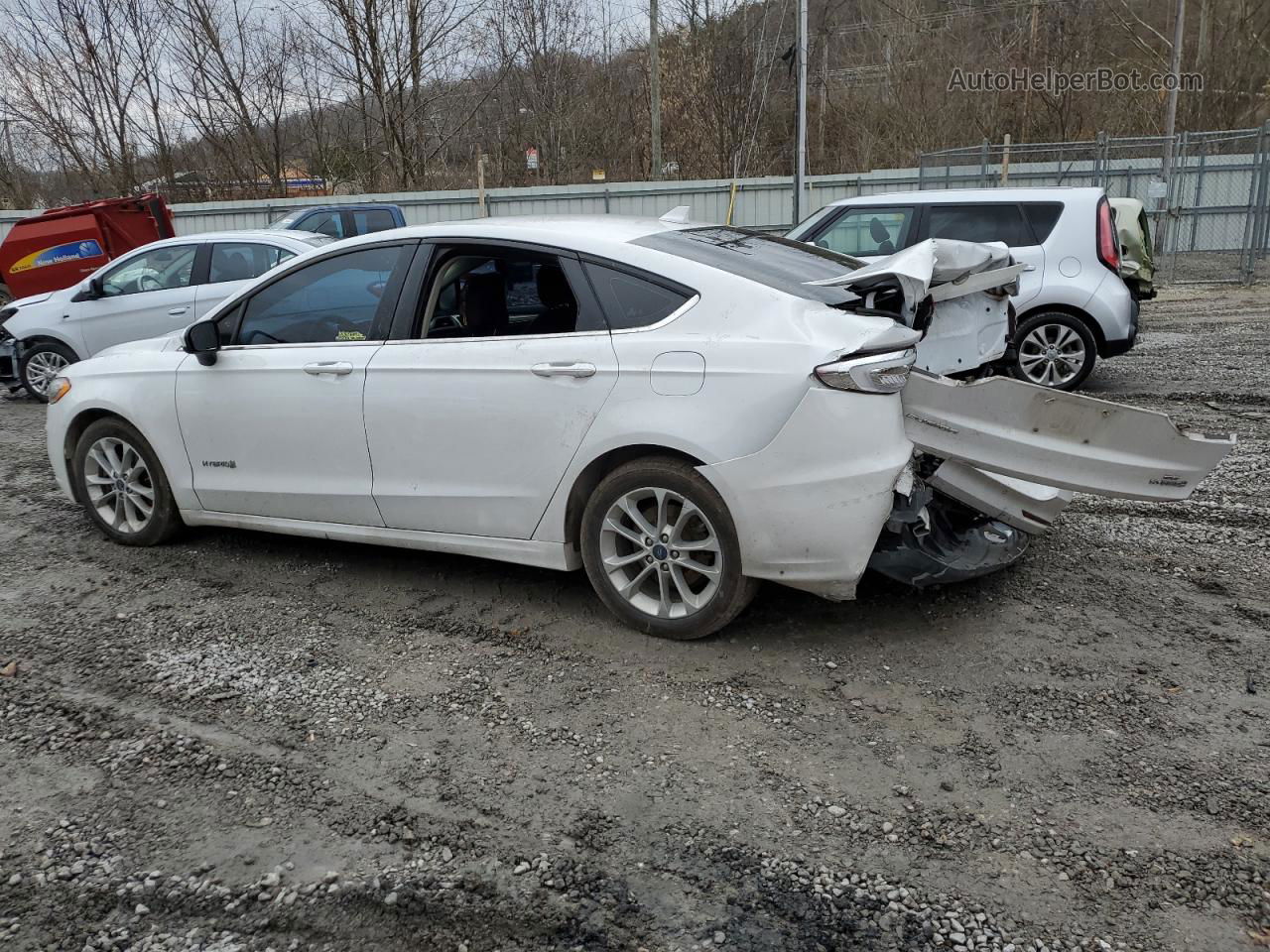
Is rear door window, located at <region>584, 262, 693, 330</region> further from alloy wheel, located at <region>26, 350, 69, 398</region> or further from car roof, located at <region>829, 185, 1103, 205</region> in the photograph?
alloy wheel, located at <region>26, 350, 69, 398</region>

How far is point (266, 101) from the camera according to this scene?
2881 centimetres

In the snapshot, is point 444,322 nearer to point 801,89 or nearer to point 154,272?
point 154,272

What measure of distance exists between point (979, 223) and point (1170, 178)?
563 inches

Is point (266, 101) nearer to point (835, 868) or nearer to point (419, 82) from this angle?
point (419, 82)

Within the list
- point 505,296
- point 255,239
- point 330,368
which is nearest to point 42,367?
point 255,239

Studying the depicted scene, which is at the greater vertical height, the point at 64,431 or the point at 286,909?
the point at 64,431

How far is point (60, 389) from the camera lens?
18.4 feet

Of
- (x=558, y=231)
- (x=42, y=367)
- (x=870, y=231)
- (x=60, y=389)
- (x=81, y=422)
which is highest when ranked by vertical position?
(x=558, y=231)

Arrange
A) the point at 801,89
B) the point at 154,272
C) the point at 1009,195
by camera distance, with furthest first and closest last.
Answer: the point at 801,89 → the point at 154,272 → the point at 1009,195

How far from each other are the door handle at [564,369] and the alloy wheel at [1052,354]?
5.87 meters

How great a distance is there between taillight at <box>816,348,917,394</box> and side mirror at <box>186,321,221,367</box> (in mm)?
3057

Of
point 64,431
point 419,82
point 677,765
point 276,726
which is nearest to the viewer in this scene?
point 677,765

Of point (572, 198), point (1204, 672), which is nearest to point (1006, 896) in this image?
point (1204, 672)

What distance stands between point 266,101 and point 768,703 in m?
29.8
